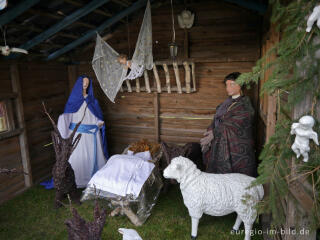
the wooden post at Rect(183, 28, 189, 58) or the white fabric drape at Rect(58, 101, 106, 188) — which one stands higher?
the wooden post at Rect(183, 28, 189, 58)

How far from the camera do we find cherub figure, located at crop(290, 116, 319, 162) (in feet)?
3.42

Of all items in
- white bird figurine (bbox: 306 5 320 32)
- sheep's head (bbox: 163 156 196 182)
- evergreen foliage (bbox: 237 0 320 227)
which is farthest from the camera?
sheep's head (bbox: 163 156 196 182)

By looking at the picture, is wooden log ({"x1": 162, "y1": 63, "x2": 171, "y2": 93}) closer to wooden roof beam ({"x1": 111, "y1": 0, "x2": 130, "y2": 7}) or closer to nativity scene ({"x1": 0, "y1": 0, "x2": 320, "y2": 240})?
nativity scene ({"x1": 0, "y1": 0, "x2": 320, "y2": 240})

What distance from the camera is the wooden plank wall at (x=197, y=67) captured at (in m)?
4.29

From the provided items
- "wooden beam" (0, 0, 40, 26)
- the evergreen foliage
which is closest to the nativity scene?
"wooden beam" (0, 0, 40, 26)

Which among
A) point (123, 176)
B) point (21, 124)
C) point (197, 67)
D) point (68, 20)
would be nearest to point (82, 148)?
point (21, 124)

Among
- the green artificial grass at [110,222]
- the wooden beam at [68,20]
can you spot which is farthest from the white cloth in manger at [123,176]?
the wooden beam at [68,20]

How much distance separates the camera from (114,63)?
4004 millimetres

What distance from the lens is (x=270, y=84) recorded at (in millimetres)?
1264

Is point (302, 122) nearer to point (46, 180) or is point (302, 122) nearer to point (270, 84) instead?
point (270, 84)

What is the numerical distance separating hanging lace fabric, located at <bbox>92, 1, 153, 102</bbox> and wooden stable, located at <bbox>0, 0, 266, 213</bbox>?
588 millimetres

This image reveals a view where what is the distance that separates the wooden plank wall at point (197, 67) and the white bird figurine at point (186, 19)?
14cm

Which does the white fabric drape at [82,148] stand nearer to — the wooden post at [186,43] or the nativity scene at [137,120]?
the nativity scene at [137,120]

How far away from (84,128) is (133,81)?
140 centimetres
